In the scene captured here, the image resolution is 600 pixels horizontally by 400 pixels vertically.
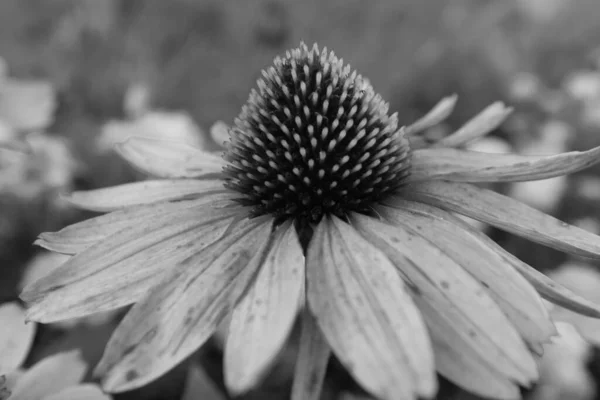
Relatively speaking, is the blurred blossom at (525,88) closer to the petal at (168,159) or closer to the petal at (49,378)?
the petal at (168,159)

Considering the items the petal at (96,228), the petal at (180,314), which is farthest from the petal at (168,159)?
the petal at (180,314)

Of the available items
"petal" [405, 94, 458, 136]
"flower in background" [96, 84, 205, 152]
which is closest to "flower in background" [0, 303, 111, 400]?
"petal" [405, 94, 458, 136]

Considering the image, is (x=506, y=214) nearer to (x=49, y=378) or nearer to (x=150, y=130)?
(x=49, y=378)

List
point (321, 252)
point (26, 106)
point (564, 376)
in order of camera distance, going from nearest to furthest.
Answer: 1. point (321, 252)
2. point (564, 376)
3. point (26, 106)

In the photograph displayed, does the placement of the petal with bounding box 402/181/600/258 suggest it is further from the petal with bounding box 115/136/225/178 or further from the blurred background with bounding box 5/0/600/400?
the petal with bounding box 115/136/225/178

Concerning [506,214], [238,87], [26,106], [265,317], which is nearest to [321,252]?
[265,317]

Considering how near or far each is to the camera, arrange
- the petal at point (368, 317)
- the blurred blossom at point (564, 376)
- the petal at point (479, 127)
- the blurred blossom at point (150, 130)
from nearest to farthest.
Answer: the petal at point (368, 317), the petal at point (479, 127), the blurred blossom at point (564, 376), the blurred blossom at point (150, 130)
